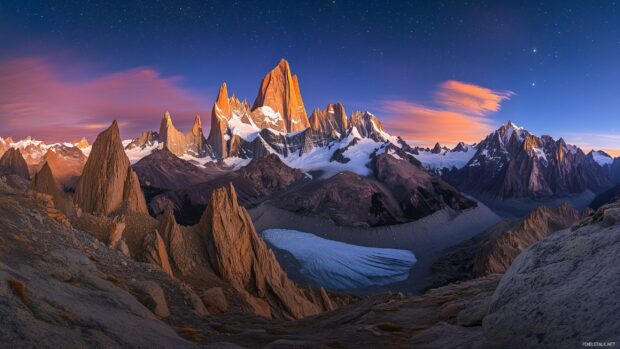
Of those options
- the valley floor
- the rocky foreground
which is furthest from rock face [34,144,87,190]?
the rocky foreground

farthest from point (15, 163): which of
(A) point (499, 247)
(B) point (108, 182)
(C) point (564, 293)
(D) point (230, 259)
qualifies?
(A) point (499, 247)

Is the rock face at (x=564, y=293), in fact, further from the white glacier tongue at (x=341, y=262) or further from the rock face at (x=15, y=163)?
the rock face at (x=15, y=163)

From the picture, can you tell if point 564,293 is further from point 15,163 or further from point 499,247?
point 15,163

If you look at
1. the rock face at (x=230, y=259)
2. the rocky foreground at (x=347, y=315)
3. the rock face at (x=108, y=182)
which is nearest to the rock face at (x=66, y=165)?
the rock face at (x=108, y=182)

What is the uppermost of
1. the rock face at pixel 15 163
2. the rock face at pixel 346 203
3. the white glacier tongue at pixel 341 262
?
the rock face at pixel 15 163

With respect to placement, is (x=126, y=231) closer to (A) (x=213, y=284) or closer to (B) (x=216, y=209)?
(A) (x=213, y=284)

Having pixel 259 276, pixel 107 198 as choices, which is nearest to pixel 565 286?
pixel 259 276
